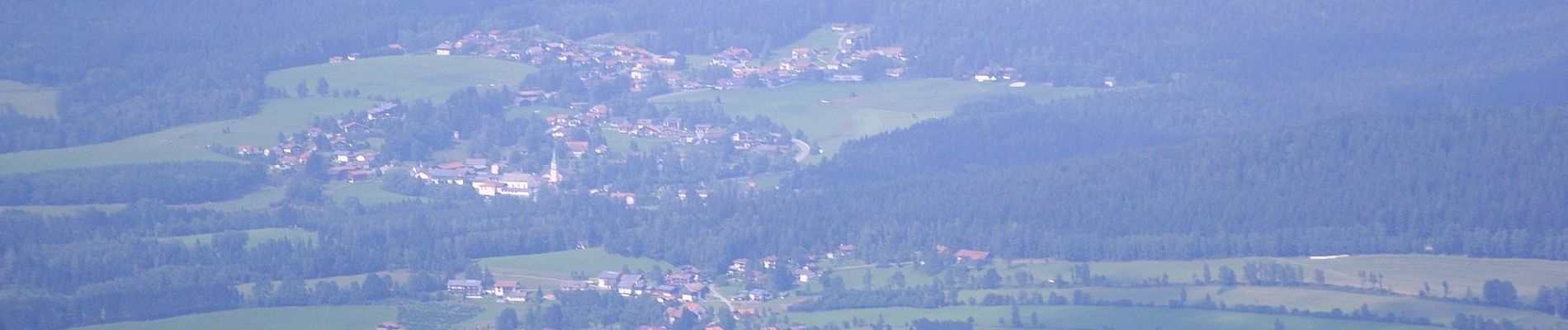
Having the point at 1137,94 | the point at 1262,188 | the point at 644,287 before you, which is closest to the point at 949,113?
the point at 1137,94

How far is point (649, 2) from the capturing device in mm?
103438

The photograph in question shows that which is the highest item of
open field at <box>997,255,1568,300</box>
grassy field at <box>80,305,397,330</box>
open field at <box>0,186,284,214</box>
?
open field at <box>0,186,284,214</box>

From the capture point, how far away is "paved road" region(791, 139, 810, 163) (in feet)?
260

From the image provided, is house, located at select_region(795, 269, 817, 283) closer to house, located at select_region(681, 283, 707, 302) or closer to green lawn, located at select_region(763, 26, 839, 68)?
house, located at select_region(681, 283, 707, 302)

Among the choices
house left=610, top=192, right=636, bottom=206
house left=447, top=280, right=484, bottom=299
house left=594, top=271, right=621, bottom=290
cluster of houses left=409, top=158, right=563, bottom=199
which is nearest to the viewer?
house left=447, top=280, right=484, bottom=299

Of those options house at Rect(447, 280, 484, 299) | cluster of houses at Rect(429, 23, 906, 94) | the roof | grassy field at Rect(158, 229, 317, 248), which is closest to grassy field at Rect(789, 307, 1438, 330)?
the roof

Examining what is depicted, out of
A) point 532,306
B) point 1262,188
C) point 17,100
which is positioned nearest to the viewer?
point 532,306

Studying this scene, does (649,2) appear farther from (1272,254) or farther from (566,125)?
(1272,254)

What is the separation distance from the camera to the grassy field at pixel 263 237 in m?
64.2

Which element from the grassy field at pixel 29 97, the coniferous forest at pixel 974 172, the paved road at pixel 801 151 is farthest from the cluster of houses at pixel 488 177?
the grassy field at pixel 29 97

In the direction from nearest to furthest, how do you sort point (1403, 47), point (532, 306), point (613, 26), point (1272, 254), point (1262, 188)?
point (532, 306), point (1272, 254), point (1262, 188), point (1403, 47), point (613, 26)

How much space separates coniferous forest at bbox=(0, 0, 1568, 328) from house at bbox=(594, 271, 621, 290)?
7.10 feet

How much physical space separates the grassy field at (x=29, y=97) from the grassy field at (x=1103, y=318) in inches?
1151

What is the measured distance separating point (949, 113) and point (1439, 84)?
13679 mm
